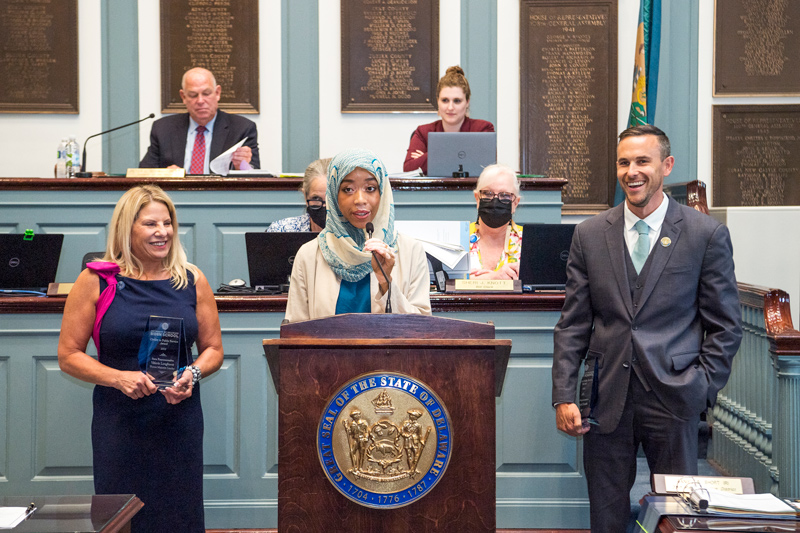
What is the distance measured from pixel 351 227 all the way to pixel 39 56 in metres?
5.64

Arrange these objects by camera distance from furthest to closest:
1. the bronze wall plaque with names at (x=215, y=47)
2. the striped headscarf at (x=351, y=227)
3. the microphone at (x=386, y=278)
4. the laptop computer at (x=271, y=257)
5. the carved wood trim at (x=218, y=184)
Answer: the bronze wall plaque with names at (x=215, y=47) < the carved wood trim at (x=218, y=184) < the laptop computer at (x=271, y=257) < the striped headscarf at (x=351, y=227) < the microphone at (x=386, y=278)

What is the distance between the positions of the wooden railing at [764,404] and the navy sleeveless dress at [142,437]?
225cm

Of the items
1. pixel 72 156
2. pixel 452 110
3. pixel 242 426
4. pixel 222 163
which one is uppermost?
pixel 452 110

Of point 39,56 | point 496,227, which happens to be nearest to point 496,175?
point 496,227

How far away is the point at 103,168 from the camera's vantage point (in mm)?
6695

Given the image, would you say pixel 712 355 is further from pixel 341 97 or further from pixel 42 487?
pixel 341 97

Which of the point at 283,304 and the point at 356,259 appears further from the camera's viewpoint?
the point at 283,304

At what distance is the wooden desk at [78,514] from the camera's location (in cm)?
129

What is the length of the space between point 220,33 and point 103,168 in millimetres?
1546

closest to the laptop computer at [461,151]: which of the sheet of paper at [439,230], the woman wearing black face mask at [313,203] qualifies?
the sheet of paper at [439,230]

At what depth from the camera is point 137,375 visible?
7.79 feet

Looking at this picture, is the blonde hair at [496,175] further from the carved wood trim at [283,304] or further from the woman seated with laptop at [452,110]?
the woman seated with laptop at [452,110]

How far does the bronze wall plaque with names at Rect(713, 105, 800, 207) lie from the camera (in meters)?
6.58

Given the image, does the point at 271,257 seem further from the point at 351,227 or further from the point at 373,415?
the point at 373,415
